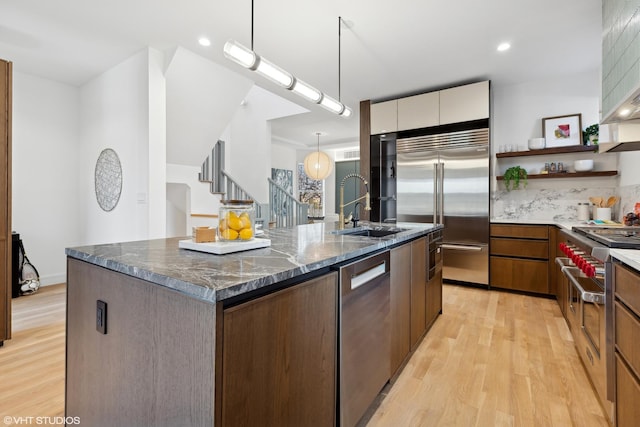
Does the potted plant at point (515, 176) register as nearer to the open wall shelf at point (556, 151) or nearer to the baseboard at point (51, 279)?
the open wall shelf at point (556, 151)

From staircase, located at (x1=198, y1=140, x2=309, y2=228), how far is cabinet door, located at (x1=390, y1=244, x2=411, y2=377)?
2721 millimetres

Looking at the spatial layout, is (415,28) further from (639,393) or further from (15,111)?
(15,111)

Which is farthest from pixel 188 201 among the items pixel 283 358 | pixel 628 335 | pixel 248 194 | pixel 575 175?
pixel 575 175

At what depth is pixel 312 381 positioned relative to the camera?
1.18 meters

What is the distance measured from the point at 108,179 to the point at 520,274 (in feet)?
16.3

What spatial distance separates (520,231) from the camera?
147 inches

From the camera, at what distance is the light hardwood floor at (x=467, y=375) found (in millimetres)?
1646

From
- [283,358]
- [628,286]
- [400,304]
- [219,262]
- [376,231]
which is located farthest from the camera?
[376,231]

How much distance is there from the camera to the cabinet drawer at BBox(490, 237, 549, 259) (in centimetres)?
361

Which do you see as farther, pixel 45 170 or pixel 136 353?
pixel 45 170

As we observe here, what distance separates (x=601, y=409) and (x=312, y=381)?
63.9 inches

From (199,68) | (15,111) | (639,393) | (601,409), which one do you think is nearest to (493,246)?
(601,409)

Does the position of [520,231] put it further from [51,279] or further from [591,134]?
[51,279]

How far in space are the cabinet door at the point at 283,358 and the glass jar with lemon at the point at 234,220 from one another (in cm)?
46
